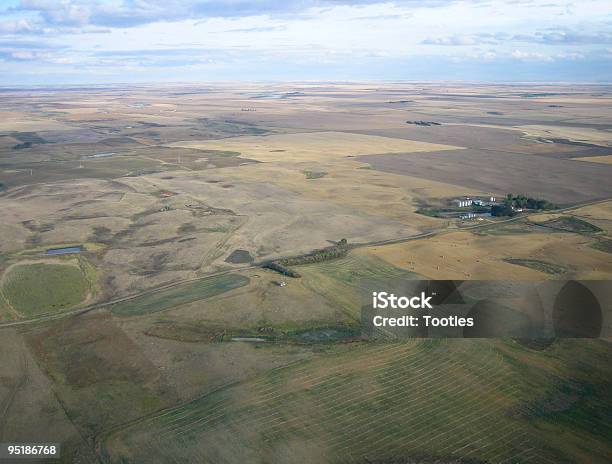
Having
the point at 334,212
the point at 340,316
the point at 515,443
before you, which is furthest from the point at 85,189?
the point at 515,443

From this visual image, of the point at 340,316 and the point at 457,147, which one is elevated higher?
the point at 457,147

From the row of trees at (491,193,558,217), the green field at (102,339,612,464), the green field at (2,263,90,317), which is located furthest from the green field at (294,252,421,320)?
the row of trees at (491,193,558,217)

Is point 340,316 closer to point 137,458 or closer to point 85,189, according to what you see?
point 137,458

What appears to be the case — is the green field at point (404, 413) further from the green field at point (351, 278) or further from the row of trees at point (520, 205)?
the row of trees at point (520, 205)

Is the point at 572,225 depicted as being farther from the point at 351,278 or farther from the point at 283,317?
the point at 283,317

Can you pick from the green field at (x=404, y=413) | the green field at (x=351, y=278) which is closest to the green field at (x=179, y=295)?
the green field at (x=351, y=278)

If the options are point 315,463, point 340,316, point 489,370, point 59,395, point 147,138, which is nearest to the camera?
point 315,463
